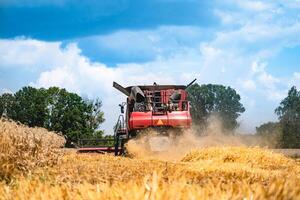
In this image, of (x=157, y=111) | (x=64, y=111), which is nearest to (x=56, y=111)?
(x=64, y=111)

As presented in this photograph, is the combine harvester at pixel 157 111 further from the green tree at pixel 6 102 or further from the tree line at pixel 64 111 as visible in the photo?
the green tree at pixel 6 102

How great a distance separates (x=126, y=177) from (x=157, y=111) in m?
15.5

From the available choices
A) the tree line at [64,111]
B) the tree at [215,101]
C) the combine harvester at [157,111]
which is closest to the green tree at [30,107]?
the tree line at [64,111]

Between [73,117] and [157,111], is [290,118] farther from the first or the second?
[157,111]

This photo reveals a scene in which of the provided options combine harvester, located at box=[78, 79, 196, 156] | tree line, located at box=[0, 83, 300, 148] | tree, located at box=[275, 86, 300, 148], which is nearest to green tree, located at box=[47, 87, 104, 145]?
tree line, located at box=[0, 83, 300, 148]

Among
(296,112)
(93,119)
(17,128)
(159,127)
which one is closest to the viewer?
(17,128)

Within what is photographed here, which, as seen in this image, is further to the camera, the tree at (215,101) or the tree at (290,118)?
the tree at (215,101)

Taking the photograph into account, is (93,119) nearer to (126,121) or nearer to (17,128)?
(126,121)

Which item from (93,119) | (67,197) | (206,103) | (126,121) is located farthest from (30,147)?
(206,103)

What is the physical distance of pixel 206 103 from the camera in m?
118

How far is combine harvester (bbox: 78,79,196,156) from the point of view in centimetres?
2011

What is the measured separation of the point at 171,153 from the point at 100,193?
49.7 ft

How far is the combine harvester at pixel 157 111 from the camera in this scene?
792 inches

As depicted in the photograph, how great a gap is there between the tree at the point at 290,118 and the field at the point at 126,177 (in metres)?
51.3
